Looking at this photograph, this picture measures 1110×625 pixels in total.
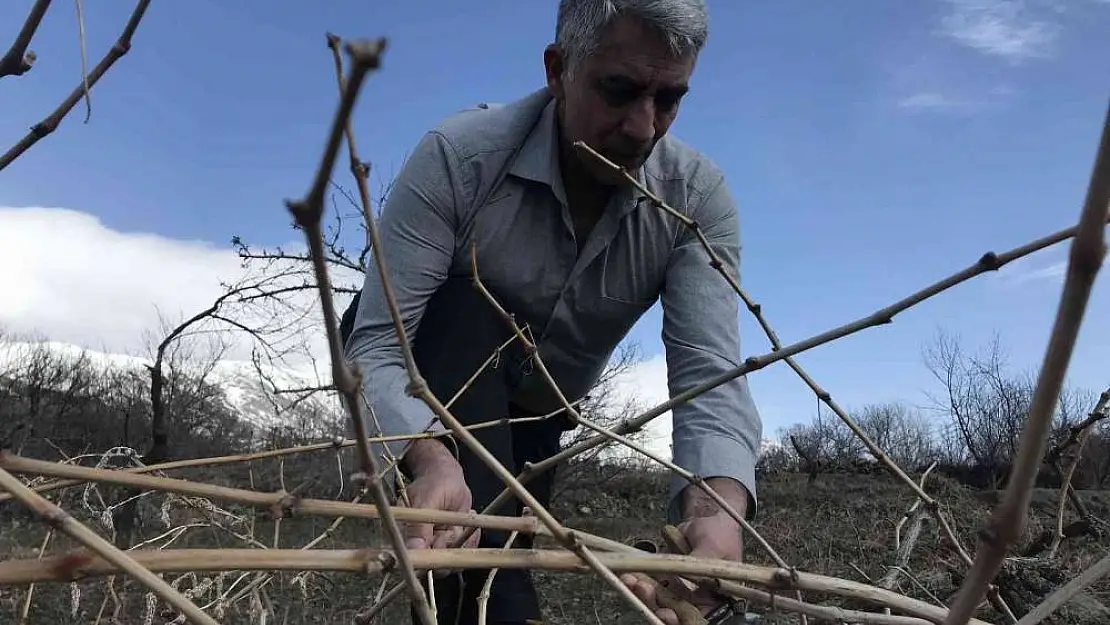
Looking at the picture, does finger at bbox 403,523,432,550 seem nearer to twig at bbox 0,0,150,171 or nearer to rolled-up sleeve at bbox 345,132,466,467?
rolled-up sleeve at bbox 345,132,466,467

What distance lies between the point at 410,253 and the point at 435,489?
1.78ft

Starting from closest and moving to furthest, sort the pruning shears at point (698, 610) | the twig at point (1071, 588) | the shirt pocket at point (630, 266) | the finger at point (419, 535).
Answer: the twig at point (1071, 588), the pruning shears at point (698, 610), the finger at point (419, 535), the shirt pocket at point (630, 266)

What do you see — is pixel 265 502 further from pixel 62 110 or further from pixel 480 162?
pixel 480 162

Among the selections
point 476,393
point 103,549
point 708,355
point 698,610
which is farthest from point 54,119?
point 708,355

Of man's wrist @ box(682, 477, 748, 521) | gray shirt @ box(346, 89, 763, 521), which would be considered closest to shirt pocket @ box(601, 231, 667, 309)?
gray shirt @ box(346, 89, 763, 521)

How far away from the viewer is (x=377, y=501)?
16.5 inches

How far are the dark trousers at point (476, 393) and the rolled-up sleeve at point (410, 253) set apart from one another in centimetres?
5

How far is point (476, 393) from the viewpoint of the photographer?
5.09 feet

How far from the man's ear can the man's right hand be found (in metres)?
0.77

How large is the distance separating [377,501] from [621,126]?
118 cm

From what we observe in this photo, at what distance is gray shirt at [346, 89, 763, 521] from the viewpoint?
5.12 feet

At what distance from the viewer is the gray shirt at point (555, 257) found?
1.56 meters

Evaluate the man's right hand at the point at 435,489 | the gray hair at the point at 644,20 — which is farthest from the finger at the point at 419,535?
the gray hair at the point at 644,20

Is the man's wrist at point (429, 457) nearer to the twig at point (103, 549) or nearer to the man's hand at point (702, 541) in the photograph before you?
the man's hand at point (702, 541)
